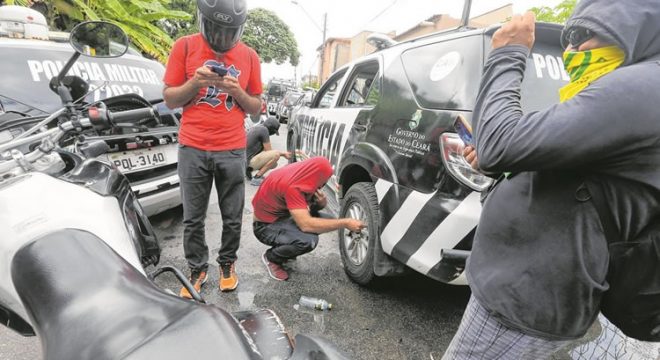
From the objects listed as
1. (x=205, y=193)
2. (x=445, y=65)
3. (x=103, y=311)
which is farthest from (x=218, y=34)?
(x=103, y=311)

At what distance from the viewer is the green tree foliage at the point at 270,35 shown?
121 ft

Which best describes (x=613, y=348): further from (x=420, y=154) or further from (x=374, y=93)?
(x=374, y=93)

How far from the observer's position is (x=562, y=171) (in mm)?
884

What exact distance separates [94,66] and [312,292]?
276 centimetres

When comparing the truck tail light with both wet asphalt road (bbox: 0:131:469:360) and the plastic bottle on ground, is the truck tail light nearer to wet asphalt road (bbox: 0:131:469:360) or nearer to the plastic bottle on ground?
wet asphalt road (bbox: 0:131:469:360)

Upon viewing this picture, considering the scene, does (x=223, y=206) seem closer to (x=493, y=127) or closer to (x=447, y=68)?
(x=447, y=68)

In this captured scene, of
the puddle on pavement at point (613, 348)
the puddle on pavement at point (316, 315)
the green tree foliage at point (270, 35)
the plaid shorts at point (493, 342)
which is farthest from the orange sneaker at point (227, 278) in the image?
the green tree foliage at point (270, 35)

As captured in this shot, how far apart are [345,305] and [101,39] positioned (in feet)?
6.99

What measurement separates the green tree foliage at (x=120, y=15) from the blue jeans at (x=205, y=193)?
837 centimetres

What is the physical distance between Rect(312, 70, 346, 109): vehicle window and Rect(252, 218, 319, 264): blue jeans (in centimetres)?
149

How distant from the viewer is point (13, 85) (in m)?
2.68

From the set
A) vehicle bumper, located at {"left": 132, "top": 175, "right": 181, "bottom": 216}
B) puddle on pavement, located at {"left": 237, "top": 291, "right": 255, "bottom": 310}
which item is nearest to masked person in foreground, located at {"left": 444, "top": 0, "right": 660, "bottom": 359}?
puddle on pavement, located at {"left": 237, "top": 291, "right": 255, "bottom": 310}

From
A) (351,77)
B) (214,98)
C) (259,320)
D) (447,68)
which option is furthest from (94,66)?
(259,320)

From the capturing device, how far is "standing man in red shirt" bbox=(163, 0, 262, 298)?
1979 mm
